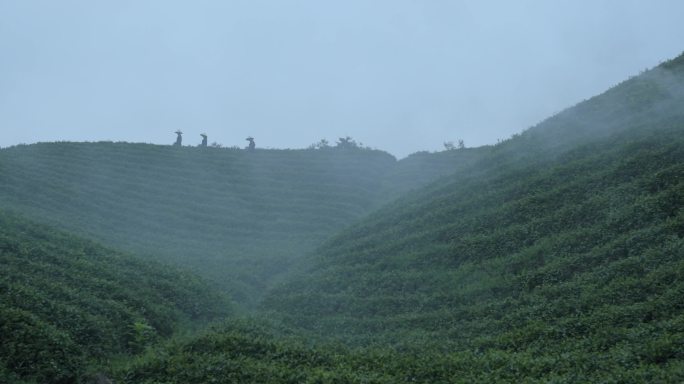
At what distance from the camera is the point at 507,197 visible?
24141 mm

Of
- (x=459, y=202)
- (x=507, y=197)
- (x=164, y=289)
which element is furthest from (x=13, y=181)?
(x=507, y=197)

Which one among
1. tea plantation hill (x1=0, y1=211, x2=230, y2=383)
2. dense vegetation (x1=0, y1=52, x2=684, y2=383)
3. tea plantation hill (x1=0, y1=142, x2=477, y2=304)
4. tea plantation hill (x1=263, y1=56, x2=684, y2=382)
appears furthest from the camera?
tea plantation hill (x1=0, y1=142, x2=477, y2=304)

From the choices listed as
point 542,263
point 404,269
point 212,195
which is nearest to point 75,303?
point 404,269

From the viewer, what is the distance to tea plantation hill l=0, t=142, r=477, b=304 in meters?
29.6

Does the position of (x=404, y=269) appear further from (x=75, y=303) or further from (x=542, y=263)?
(x=75, y=303)

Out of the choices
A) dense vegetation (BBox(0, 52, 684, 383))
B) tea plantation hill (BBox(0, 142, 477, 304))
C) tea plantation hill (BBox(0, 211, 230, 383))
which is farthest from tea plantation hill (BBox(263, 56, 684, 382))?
tea plantation hill (BBox(0, 142, 477, 304))

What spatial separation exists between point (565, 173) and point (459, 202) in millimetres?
4389

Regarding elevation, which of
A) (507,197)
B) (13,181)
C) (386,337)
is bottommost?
(386,337)

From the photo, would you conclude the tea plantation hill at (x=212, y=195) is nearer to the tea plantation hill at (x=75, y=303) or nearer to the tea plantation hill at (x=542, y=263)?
the tea plantation hill at (x=75, y=303)

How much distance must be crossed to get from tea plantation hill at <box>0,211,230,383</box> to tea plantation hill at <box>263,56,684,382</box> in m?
3.51

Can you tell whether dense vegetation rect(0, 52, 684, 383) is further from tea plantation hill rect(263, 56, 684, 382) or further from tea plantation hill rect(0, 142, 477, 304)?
tea plantation hill rect(0, 142, 477, 304)

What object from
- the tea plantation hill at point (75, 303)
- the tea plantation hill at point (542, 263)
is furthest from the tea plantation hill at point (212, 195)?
the tea plantation hill at point (542, 263)

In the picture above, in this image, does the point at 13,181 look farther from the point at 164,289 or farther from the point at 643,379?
the point at 643,379

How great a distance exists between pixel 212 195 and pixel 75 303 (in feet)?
78.2
